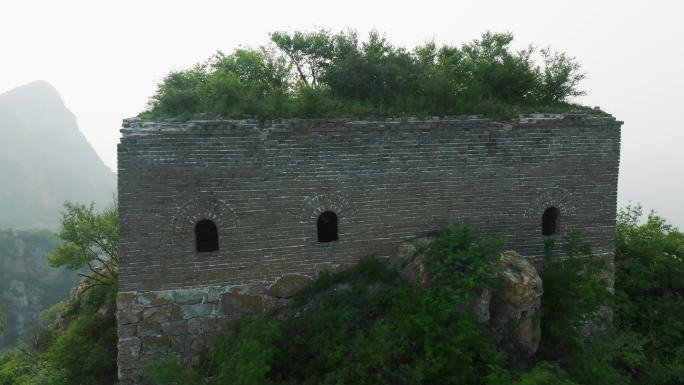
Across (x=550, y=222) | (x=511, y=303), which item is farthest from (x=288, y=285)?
(x=550, y=222)

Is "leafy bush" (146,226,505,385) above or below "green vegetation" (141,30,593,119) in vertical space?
below

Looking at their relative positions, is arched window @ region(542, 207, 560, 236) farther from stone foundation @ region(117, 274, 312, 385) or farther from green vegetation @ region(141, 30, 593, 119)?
stone foundation @ region(117, 274, 312, 385)

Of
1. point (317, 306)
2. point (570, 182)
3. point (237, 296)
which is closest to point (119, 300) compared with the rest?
point (237, 296)

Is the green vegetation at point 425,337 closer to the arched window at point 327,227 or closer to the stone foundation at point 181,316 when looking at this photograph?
the stone foundation at point 181,316

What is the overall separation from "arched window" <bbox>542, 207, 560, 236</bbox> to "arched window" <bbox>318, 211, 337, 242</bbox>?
14.8 ft

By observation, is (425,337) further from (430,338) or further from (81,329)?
(81,329)

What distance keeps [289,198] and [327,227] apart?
1.20 metres

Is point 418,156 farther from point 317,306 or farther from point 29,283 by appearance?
point 29,283

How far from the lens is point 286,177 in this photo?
7.18 metres

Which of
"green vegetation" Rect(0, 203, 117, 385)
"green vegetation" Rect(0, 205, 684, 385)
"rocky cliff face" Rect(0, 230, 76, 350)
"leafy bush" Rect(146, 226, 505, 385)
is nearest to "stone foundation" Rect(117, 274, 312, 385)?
"green vegetation" Rect(0, 205, 684, 385)

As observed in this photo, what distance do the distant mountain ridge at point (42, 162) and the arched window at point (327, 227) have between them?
98321mm

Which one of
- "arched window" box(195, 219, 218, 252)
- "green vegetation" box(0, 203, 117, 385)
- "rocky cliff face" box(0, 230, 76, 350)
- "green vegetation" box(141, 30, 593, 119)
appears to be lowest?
"rocky cliff face" box(0, 230, 76, 350)

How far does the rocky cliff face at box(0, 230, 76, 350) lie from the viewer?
49750 millimetres

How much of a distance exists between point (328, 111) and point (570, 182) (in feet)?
17.3
